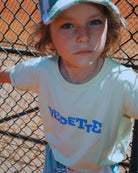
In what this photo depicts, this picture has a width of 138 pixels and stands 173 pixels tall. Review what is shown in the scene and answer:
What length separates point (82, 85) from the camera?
87 centimetres

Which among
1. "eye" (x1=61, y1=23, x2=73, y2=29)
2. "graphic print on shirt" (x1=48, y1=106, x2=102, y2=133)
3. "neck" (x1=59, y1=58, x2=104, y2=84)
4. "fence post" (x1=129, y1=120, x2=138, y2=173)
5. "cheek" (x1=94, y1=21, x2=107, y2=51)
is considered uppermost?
"eye" (x1=61, y1=23, x2=73, y2=29)

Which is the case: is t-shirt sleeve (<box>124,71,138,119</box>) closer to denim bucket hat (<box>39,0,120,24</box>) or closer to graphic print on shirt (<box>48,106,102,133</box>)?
graphic print on shirt (<box>48,106,102,133</box>)

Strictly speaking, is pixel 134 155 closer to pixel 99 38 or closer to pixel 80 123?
pixel 80 123

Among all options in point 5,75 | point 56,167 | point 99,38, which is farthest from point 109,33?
point 56,167

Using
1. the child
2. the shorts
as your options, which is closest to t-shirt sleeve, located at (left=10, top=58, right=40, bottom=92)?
the child

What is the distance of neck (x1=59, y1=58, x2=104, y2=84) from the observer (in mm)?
873

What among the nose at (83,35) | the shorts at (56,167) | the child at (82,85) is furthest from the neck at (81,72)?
the shorts at (56,167)

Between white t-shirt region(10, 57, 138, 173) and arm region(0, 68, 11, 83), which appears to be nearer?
white t-shirt region(10, 57, 138, 173)

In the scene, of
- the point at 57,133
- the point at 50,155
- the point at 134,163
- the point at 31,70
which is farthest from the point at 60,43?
the point at 134,163

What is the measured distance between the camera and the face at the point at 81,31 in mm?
723

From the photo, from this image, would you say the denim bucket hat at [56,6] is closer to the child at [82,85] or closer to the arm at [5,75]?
the child at [82,85]

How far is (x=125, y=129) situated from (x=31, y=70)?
1.69 feet

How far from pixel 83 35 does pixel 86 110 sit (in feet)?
1.02

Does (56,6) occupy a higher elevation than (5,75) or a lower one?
higher
